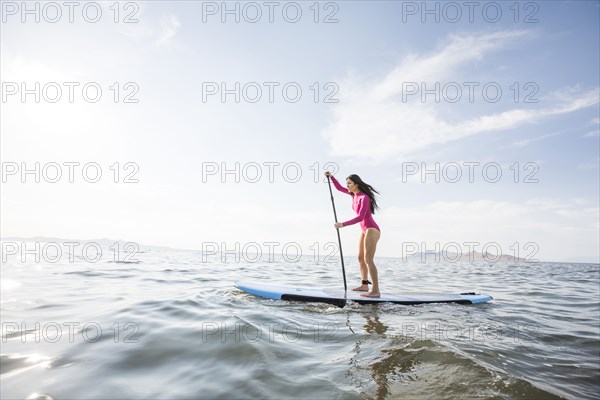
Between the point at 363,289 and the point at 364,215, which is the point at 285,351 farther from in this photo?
the point at 363,289

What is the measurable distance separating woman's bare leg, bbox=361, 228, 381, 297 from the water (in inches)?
27.4

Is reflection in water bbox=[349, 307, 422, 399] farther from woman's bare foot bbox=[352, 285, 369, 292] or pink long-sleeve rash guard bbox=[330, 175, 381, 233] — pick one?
woman's bare foot bbox=[352, 285, 369, 292]

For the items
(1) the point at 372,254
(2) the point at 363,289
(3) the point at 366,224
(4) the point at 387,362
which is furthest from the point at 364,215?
(4) the point at 387,362

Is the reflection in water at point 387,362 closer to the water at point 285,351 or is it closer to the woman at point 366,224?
the water at point 285,351

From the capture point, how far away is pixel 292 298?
6.29m

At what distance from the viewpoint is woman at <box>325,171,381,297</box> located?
659 cm

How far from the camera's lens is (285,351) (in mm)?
3342

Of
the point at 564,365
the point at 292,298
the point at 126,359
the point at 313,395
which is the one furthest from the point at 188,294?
the point at 564,365

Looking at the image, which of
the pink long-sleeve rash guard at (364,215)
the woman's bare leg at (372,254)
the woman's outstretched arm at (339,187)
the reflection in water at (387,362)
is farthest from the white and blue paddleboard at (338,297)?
the woman's outstretched arm at (339,187)

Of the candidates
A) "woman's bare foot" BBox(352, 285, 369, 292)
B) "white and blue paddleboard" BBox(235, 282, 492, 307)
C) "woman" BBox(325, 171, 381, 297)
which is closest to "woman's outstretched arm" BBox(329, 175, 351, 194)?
"woman" BBox(325, 171, 381, 297)

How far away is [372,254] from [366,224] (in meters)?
0.67

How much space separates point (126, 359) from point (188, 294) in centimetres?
397

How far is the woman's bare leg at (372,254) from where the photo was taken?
6.53 meters

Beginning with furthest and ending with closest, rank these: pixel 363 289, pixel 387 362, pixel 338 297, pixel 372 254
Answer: pixel 363 289 → pixel 372 254 → pixel 338 297 → pixel 387 362
